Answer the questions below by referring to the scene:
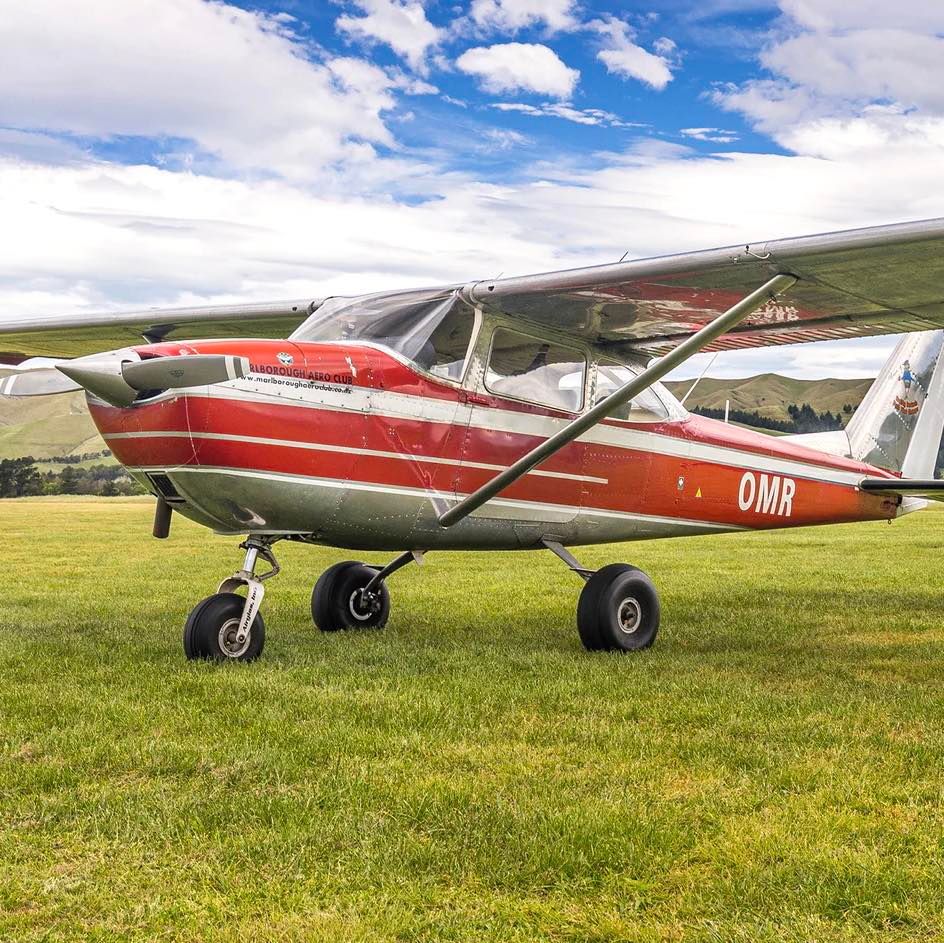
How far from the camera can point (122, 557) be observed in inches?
670

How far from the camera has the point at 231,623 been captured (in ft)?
22.4

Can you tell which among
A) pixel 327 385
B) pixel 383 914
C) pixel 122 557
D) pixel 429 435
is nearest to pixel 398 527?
pixel 429 435

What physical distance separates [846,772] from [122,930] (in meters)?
2.95

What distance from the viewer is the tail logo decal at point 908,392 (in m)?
11.4

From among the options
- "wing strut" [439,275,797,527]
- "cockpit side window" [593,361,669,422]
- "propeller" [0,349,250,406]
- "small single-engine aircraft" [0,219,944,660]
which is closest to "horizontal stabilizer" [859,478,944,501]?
"small single-engine aircraft" [0,219,944,660]

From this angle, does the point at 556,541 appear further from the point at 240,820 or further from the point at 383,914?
the point at 383,914

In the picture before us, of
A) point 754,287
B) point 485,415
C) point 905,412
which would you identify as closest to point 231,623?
point 485,415

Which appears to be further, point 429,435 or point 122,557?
point 122,557

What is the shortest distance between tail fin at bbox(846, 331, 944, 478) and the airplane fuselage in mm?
2122

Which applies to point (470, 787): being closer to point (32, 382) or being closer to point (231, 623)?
point (231, 623)

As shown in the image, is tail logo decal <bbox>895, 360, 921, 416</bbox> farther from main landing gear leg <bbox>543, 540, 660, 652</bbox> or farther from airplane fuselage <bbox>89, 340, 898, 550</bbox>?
main landing gear leg <bbox>543, 540, 660, 652</bbox>

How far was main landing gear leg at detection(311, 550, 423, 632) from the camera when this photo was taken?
880cm

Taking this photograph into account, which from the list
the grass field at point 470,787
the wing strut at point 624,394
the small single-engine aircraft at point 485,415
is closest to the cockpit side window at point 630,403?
the small single-engine aircraft at point 485,415

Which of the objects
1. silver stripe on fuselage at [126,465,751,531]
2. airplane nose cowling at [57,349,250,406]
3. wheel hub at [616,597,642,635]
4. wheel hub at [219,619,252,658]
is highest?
airplane nose cowling at [57,349,250,406]
